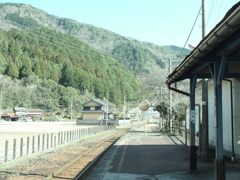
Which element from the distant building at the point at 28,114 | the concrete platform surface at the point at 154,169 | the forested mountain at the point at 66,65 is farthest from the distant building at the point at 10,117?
the concrete platform surface at the point at 154,169

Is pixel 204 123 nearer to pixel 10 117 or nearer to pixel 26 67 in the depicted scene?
pixel 10 117

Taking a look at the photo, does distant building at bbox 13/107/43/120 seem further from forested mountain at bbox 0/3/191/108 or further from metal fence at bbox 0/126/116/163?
metal fence at bbox 0/126/116/163

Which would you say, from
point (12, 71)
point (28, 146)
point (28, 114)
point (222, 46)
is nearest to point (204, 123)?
point (222, 46)

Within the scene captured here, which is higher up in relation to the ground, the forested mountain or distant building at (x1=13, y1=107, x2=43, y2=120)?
the forested mountain

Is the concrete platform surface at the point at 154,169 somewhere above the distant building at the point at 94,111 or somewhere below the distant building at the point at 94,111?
below

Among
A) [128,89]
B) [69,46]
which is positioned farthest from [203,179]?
[69,46]

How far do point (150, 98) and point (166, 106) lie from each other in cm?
1181

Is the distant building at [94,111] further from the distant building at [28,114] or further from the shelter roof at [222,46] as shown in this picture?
the shelter roof at [222,46]

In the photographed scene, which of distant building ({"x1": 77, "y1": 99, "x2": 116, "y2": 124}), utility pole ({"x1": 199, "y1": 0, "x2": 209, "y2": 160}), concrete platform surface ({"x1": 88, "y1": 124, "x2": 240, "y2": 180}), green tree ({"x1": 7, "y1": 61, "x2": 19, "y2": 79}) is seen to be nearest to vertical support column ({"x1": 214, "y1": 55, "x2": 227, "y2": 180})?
concrete platform surface ({"x1": 88, "y1": 124, "x2": 240, "y2": 180})

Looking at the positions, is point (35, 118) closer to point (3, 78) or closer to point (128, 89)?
point (3, 78)

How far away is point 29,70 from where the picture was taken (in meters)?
127

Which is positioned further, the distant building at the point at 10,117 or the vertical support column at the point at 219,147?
the distant building at the point at 10,117

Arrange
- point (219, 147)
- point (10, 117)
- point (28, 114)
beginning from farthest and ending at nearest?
point (28, 114) → point (10, 117) → point (219, 147)

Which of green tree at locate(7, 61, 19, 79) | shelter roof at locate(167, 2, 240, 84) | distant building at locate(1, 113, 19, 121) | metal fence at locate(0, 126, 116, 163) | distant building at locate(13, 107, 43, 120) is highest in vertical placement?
green tree at locate(7, 61, 19, 79)
